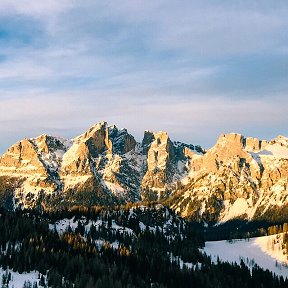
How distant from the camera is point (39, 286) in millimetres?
198625

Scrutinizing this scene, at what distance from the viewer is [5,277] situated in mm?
199625

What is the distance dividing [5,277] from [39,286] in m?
→ 14.2
